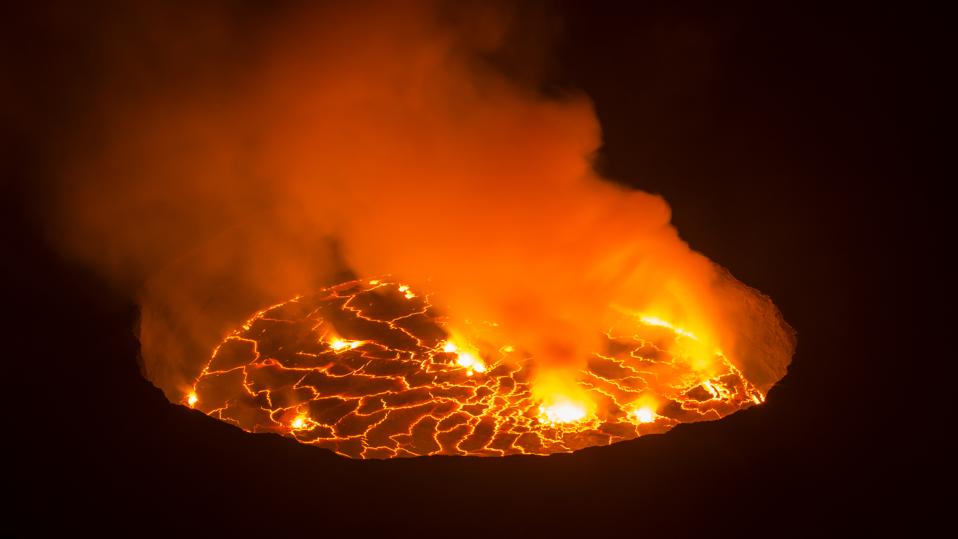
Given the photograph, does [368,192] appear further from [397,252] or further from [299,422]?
[299,422]

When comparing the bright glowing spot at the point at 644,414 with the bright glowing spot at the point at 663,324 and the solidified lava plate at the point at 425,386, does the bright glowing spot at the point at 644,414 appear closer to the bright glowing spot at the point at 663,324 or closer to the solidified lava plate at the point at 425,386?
the solidified lava plate at the point at 425,386

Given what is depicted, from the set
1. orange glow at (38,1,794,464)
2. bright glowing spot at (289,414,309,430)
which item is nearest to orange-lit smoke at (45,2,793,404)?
orange glow at (38,1,794,464)

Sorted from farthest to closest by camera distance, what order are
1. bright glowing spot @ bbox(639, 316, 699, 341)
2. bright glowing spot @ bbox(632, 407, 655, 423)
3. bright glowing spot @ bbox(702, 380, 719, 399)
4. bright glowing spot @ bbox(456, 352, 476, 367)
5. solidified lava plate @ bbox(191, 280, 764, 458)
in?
bright glowing spot @ bbox(639, 316, 699, 341), bright glowing spot @ bbox(456, 352, 476, 367), bright glowing spot @ bbox(702, 380, 719, 399), bright glowing spot @ bbox(632, 407, 655, 423), solidified lava plate @ bbox(191, 280, 764, 458)

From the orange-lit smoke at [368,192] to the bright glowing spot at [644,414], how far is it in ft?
2.21

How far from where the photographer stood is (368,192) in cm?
618

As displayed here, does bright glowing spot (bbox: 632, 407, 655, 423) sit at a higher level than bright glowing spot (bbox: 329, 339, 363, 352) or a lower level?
lower

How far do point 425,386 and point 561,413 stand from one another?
0.89 metres

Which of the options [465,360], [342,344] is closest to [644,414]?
[465,360]

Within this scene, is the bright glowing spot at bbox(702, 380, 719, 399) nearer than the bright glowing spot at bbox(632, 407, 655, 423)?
No

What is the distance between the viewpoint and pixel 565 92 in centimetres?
580

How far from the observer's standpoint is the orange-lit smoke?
5.26m

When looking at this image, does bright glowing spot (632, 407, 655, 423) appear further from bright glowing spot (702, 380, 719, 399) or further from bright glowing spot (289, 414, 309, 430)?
bright glowing spot (289, 414, 309, 430)

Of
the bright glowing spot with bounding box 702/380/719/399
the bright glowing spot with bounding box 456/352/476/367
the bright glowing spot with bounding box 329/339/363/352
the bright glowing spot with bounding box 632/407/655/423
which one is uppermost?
the bright glowing spot with bounding box 329/339/363/352

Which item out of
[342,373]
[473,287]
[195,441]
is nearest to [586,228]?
[473,287]
